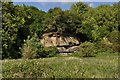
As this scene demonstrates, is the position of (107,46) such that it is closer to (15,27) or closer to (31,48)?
(31,48)

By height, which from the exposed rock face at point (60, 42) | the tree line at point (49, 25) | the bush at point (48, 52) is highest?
the tree line at point (49, 25)

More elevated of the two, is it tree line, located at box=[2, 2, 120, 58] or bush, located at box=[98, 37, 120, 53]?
tree line, located at box=[2, 2, 120, 58]

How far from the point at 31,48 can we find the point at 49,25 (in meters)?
5.94

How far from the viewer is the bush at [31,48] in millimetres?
22938

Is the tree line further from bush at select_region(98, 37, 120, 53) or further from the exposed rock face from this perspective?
the exposed rock face

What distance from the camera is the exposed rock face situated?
28737mm

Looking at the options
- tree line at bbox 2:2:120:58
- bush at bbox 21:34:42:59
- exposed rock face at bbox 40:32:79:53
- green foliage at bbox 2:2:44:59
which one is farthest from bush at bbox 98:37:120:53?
bush at bbox 21:34:42:59

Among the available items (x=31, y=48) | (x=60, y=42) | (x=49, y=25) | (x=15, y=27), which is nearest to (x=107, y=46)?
(x=60, y=42)

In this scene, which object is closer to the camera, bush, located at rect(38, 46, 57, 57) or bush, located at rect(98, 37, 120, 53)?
bush, located at rect(38, 46, 57, 57)

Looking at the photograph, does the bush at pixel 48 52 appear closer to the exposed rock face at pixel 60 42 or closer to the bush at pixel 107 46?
the exposed rock face at pixel 60 42

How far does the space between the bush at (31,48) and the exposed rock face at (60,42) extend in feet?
7.85

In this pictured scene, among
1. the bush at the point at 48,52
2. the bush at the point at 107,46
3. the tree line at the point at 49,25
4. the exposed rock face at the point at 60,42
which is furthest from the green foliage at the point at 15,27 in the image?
the bush at the point at 107,46

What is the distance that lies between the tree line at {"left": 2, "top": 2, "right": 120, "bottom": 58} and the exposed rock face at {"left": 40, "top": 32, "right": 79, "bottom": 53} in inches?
19.2

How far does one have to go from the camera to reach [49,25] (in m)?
29.1
